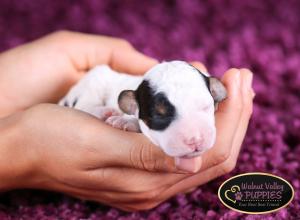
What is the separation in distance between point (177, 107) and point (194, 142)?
105mm

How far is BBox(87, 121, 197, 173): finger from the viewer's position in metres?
1.56

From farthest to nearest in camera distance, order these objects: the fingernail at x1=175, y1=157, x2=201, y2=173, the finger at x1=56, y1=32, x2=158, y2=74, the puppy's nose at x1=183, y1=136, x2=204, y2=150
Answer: the finger at x1=56, y1=32, x2=158, y2=74
the fingernail at x1=175, y1=157, x2=201, y2=173
the puppy's nose at x1=183, y1=136, x2=204, y2=150

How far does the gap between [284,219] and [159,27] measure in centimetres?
177

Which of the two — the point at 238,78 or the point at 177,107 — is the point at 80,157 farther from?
the point at 238,78

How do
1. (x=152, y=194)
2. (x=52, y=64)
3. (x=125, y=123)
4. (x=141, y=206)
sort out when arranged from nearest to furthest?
(x=125, y=123), (x=152, y=194), (x=141, y=206), (x=52, y=64)

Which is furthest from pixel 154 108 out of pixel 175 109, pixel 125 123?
pixel 125 123

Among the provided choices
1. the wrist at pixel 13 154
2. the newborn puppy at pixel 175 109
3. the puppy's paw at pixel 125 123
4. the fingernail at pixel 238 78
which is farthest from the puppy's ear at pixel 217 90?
the wrist at pixel 13 154

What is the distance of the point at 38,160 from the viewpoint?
1775mm

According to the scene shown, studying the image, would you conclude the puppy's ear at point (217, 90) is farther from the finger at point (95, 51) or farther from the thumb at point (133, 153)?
the finger at point (95, 51)

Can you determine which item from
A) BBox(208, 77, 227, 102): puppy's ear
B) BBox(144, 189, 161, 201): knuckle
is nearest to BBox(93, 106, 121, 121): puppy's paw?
BBox(144, 189, 161, 201): knuckle

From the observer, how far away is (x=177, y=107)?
1424mm

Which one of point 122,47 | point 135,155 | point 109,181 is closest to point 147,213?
point 109,181

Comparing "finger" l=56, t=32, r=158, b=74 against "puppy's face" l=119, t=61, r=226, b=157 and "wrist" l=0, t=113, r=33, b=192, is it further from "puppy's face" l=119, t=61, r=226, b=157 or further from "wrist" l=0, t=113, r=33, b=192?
"puppy's face" l=119, t=61, r=226, b=157

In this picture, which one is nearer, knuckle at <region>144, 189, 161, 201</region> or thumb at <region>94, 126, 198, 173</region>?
thumb at <region>94, 126, 198, 173</region>
